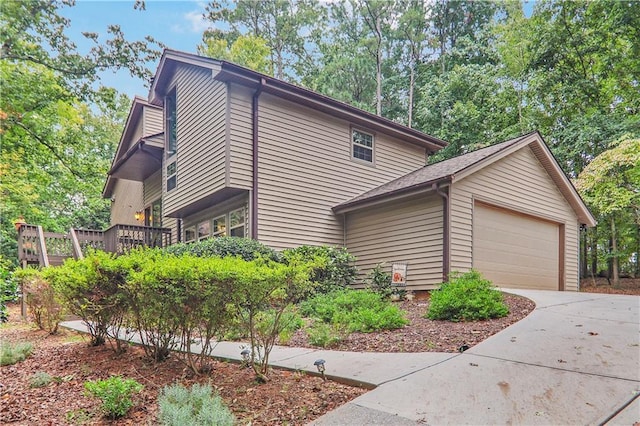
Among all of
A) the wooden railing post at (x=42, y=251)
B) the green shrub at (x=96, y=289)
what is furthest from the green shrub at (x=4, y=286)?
the green shrub at (x=96, y=289)

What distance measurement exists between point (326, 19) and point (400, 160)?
17.6m

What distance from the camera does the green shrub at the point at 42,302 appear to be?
5.84m

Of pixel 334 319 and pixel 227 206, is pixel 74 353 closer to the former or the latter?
pixel 334 319

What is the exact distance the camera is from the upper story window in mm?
12065

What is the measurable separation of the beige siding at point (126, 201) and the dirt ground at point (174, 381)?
12669mm

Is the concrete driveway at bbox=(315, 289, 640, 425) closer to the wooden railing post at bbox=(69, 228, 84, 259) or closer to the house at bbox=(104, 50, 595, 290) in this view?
the house at bbox=(104, 50, 595, 290)

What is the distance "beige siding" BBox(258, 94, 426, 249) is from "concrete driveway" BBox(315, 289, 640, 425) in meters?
5.98

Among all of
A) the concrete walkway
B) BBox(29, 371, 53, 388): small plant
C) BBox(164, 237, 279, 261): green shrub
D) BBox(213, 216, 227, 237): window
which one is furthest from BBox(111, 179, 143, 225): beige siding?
the concrete walkway

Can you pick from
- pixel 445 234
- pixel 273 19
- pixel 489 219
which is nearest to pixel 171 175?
pixel 445 234

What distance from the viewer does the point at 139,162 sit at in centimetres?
1396

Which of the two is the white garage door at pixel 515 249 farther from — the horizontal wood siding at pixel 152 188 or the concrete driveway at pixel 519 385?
the horizontal wood siding at pixel 152 188

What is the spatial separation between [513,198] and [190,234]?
984 cm

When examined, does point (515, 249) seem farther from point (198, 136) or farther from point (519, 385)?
point (198, 136)


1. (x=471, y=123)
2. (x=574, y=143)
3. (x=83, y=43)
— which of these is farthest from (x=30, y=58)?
(x=574, y=143)
